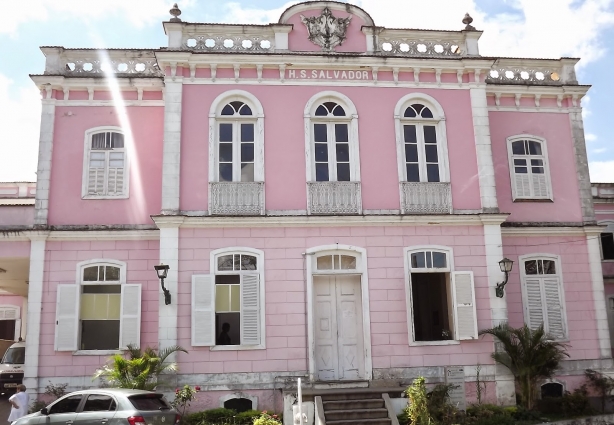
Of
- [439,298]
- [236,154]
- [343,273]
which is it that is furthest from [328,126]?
[439,298]

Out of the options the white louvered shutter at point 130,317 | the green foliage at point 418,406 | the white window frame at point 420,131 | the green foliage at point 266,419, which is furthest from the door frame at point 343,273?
the white louvered shutter at point 130,317

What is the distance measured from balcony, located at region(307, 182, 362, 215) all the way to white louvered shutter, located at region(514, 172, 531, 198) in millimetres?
4779

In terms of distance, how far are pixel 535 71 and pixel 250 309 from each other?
33.8 ft

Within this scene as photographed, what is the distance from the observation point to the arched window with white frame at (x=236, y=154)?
46.6 feet

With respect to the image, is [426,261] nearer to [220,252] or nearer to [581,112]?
[220,252]

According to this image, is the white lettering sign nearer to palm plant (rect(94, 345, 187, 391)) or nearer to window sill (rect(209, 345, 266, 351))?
window sill (rect(209, 345, 266, 351))

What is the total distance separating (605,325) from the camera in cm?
1580

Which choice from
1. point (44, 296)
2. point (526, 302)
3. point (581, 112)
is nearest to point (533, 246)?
point (526, 302)

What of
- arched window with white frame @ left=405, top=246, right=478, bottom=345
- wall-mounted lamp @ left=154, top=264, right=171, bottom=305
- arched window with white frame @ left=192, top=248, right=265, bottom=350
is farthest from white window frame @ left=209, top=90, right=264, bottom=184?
arched window with white frame @ left=405, top=246, right=478, bottom=345

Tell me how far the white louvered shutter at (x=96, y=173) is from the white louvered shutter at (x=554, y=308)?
37.8 ft

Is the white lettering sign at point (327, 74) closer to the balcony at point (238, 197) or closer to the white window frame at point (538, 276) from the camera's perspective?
the balcony at point (238, 197)

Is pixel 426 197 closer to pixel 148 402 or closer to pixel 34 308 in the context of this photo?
pixel 148 402

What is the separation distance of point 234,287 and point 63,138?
5803 mm

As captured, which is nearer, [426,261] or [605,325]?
[426,261]
